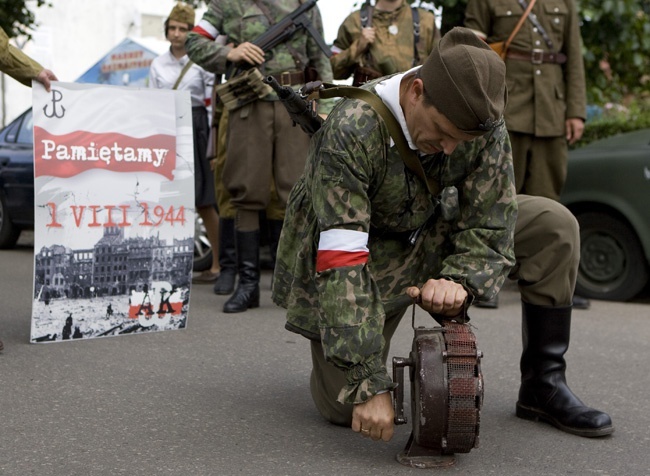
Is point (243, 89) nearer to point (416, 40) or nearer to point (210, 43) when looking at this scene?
point (210, 43)

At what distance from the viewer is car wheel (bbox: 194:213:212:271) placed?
749cm

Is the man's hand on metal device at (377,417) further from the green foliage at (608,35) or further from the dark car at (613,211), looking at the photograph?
the green foliage at (608,35)

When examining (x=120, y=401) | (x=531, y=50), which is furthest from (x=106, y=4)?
(x=120, y=401)

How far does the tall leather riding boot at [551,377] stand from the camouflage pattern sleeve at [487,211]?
38cm

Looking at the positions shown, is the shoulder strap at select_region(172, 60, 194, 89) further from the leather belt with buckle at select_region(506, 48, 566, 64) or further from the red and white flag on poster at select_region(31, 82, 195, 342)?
the leather belt with buckle at select_region(506, 48, 566, 64)

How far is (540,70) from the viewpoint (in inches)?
237

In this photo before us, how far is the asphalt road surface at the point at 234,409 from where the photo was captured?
301 centimetres

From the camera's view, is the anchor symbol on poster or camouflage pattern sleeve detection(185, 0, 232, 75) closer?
the anchor symbol on poster

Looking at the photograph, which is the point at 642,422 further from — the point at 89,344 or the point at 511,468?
the point at 89,344

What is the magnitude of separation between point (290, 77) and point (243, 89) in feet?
0.90

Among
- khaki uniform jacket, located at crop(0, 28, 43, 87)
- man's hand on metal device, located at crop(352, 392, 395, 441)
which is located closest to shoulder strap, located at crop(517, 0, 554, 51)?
khaki uniform jacket, located at crop(0, 28, 43, 87)

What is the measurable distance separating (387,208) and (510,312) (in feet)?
9.96

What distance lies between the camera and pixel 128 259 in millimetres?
4801

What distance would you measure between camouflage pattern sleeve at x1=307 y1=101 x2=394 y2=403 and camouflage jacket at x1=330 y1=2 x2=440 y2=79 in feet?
10.3
